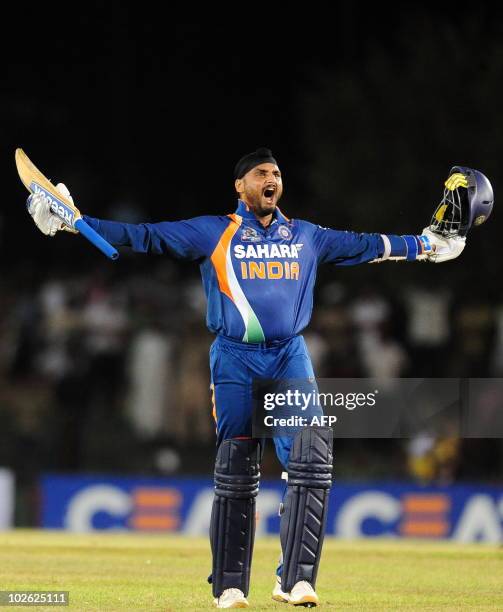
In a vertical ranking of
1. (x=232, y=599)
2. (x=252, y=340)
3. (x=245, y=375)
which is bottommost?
(x=232, y=599)

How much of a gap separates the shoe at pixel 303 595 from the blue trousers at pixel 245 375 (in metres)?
0.61

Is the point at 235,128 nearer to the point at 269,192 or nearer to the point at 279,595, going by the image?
the point at 269,192

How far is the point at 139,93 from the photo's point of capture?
21.6 meters

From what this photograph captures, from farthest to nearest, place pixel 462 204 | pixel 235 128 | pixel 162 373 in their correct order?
pixel 235 128, pixel 162 373, pixel 462 204

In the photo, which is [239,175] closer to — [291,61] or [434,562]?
[434,562]

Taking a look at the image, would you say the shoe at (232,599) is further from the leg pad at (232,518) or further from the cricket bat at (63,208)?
the cricket bat at (63,208)

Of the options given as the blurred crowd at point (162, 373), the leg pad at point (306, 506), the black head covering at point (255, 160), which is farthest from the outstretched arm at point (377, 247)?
the blurred crowd at point (162, 373)

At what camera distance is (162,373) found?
631 inches

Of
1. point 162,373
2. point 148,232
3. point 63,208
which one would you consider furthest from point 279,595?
point 162,373

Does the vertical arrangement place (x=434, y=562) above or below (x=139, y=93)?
below

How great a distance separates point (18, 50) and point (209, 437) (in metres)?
7.93

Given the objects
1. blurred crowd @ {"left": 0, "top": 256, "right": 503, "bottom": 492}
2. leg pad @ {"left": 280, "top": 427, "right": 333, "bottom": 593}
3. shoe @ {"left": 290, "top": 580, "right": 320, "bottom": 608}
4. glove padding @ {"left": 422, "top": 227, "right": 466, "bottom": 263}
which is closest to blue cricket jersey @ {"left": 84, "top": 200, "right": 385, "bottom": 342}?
leg pad @ {"left": 280, "top": 427, "right": 333, "bottom": 593}

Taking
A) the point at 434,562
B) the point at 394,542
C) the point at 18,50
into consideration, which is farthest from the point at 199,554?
the point at 18,50

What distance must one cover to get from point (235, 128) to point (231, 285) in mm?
14659
